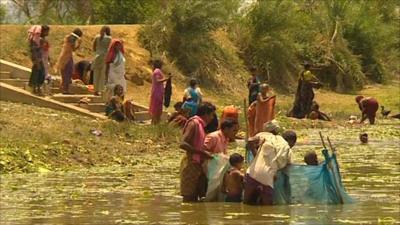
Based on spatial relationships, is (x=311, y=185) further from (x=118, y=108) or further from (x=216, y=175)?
(x=118, y=108)

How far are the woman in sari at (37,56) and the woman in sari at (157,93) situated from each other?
2.40 m

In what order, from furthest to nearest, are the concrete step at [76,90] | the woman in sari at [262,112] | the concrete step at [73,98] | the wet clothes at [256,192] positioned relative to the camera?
the concrete step at [76,90] → the concrete step at [73,98] → the woman in sari at [262,112] → the wet clothes at [256,192]

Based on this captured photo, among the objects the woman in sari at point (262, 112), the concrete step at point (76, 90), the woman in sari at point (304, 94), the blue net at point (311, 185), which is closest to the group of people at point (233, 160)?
the blue net at point (311, 185)

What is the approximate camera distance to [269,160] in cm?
1207

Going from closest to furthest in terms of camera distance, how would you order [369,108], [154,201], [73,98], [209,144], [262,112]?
[209,144]
[154,201]
[262,112]
[73,98]
[369,108]

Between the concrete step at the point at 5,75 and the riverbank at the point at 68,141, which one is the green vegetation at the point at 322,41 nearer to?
the riverbank at the point at 68,141

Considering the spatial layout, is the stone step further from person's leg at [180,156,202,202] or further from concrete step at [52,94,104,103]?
person's leg at [180,156,202,202]

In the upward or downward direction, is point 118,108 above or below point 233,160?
above

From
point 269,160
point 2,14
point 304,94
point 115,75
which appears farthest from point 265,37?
point 269,160

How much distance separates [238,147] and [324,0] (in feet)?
79.4

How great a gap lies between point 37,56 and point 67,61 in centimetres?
82

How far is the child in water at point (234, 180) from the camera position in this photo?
41.1 feet

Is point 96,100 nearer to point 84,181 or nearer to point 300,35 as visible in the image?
point 84,181

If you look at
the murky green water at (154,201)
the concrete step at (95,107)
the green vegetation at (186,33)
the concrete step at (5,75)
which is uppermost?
the green vegetation at (186,33)
